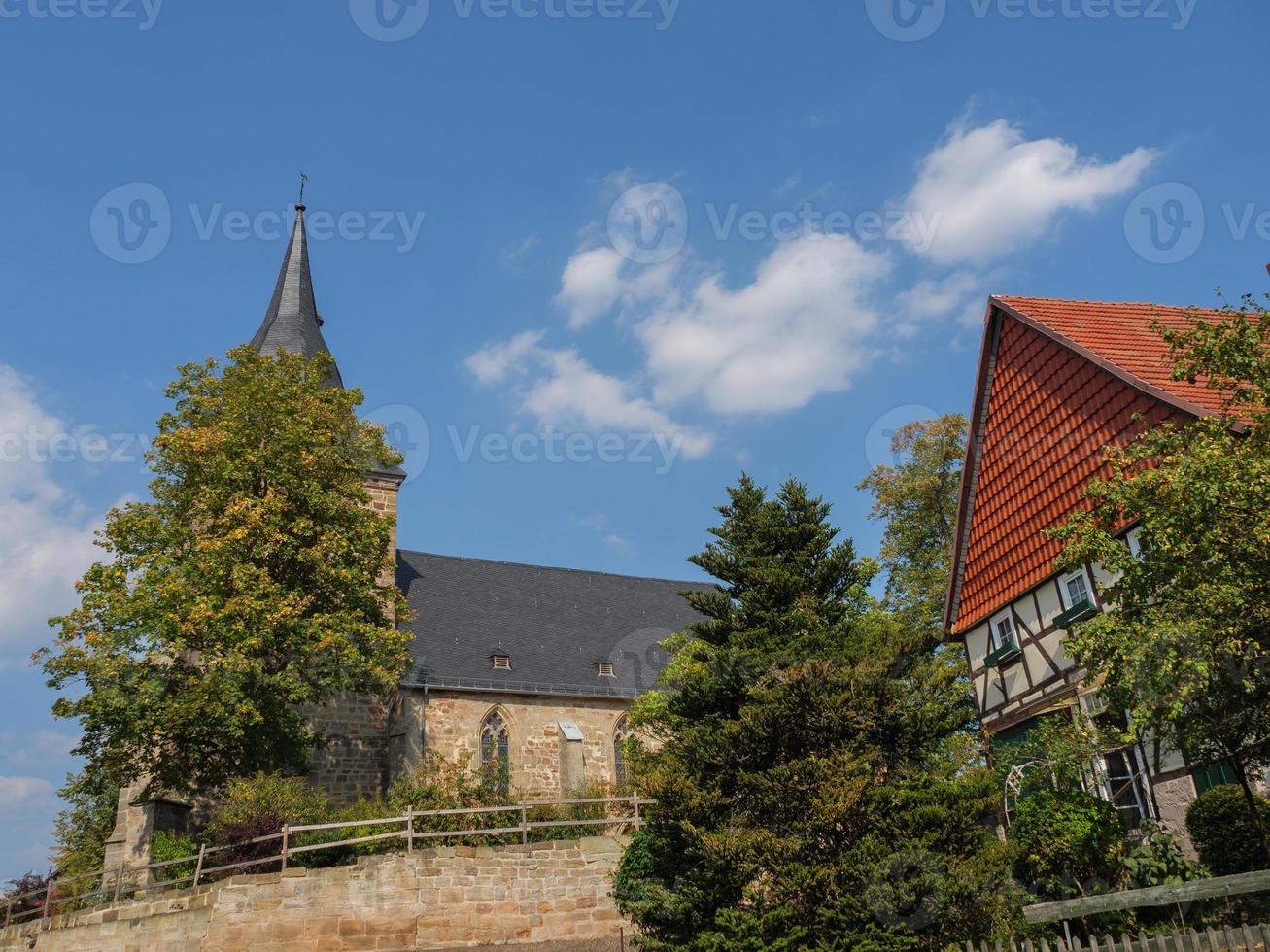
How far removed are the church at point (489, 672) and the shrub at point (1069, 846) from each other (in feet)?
34.5

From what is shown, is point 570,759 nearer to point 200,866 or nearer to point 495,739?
point 495,739

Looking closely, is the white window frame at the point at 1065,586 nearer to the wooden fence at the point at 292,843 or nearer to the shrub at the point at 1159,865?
A: the shrub at the point at 1159,865

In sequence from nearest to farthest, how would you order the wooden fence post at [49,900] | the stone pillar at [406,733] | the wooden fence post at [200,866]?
the wooden fence post at [200,866]
the wooden fence post at [49,900]
the stone pillar at [406,733]

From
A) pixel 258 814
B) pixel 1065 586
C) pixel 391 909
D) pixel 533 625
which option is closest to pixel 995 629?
pixel 1065 586

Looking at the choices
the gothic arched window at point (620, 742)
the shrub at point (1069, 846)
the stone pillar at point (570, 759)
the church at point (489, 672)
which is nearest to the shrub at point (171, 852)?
the church at point (489, 672)

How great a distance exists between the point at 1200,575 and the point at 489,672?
22299 mm

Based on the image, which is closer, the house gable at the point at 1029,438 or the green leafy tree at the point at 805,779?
the green leafy tree at the point at 805,779

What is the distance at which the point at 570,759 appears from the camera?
28.9 m

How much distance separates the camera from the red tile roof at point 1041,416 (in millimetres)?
16422

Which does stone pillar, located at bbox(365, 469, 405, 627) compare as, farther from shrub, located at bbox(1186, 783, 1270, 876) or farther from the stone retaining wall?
shrub, located at bbox(1186, 783, 1270, 876)

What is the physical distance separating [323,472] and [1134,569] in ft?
58.8

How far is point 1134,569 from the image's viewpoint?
37.0 ft

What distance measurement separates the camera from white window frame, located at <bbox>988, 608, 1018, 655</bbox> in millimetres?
18312

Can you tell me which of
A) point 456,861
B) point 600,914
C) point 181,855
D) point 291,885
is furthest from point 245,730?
point 600,914
